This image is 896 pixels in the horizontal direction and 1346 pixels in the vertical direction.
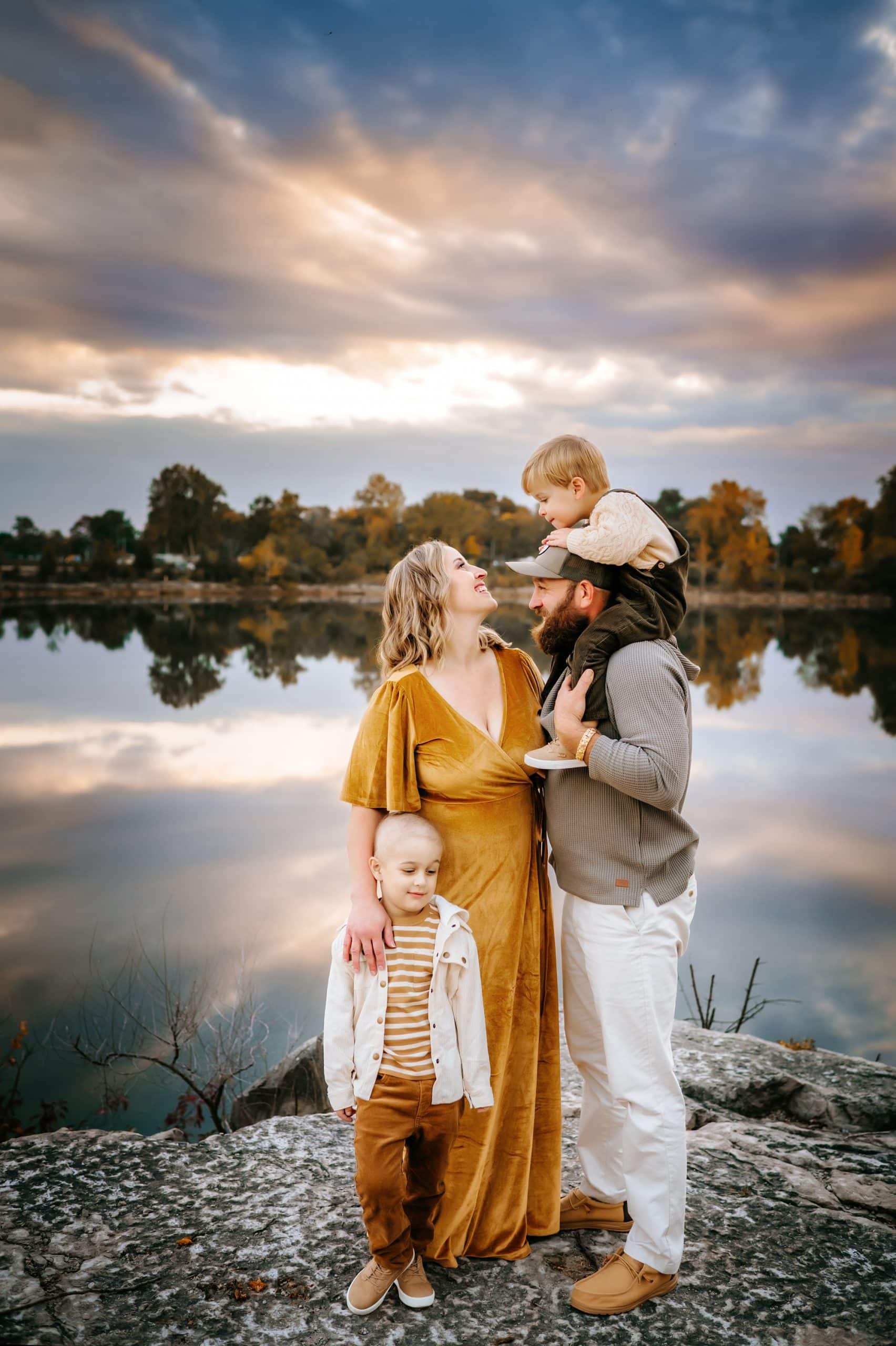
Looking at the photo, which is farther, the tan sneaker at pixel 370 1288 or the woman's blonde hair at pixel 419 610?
the woman's blonde hair at pixel 419 610

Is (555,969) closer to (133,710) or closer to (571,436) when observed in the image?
(571,436)

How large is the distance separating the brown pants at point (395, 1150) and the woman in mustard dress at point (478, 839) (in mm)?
230

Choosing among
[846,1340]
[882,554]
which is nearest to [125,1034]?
[846,1340]

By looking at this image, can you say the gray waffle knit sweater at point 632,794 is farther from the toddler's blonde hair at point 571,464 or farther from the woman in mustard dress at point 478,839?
the toddler's blonde hair at point 571,464

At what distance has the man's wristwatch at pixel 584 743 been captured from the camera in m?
2.54

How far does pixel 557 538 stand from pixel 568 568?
0.11 meters

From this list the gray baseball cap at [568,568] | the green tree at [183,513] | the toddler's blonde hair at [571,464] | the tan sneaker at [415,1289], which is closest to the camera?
the tan sneaker at [415,1289]

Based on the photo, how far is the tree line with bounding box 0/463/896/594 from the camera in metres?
71.3

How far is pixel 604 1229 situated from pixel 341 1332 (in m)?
1.03

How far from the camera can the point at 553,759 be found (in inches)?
104

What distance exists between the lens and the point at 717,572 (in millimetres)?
85625

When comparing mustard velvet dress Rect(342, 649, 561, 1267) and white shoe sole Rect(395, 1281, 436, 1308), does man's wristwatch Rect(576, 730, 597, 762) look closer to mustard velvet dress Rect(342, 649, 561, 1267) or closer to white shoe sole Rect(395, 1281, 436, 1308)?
mustard velvet dress Rect(342, 649, 561, 1267)

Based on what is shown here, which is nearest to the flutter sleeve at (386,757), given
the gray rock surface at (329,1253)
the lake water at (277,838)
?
the gray rock surface at (329,1253)

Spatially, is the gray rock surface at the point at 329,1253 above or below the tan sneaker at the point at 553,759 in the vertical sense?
below
